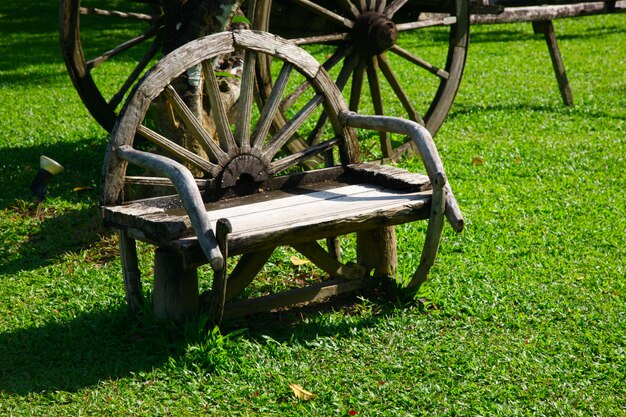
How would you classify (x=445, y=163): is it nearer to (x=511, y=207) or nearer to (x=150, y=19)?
(x=511, y=207)

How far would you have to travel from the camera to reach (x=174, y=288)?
3945 millimetres

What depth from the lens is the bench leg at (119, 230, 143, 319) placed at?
13.2 ft

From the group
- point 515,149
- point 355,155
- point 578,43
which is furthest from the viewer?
point 578,43

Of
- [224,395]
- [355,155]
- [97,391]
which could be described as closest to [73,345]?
[97,391]

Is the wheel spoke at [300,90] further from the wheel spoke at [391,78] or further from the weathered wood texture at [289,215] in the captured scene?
the weathered wood texture at [289,215]

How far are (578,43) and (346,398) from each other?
11.3 metres

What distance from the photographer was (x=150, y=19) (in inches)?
263

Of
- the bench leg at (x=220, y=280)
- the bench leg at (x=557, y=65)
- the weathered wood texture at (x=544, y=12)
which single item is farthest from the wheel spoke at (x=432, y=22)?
the bench leg at (x=220, y=280)

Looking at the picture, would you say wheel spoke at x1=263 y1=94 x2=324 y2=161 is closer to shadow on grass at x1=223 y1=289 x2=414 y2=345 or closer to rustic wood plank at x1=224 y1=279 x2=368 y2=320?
rustic wood plank at x1=224 y1=279 x2=368 y2=320

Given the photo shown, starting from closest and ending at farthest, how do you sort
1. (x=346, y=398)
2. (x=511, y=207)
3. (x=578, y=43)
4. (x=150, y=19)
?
1. (x=346, y=398)
2. (x=511, y=207)
3. (x=150, y=19)
4. (x=578, y=43)

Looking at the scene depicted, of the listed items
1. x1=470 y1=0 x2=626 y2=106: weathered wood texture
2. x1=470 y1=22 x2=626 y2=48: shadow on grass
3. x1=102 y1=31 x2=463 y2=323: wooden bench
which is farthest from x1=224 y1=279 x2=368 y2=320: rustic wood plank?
x1=470 y1=22 x2=626 y2=48: shadow on grass

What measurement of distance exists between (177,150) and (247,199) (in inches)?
16.3

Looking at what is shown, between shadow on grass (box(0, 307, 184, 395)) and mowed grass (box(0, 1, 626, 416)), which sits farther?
shadow on grass (box(0, 307, 184, 395))

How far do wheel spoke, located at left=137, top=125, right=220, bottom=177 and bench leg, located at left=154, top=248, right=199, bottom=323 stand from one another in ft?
1.48
